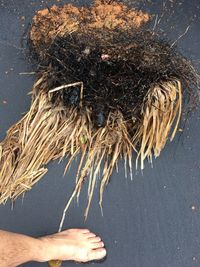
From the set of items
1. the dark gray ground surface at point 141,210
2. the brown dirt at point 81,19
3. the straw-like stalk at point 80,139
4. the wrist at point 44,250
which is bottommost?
the wrist at point 44,250

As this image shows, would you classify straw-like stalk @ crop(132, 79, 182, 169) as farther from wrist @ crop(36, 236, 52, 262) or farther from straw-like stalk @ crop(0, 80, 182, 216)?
wrist @ crop(36, 236, 52, 262)

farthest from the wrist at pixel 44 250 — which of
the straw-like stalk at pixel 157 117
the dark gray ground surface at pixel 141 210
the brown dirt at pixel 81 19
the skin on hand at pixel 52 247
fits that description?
the brown dirt at pixel 81 19

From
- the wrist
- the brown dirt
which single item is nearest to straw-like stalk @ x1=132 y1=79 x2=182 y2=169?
the brown dirt

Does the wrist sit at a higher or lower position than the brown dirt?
lower

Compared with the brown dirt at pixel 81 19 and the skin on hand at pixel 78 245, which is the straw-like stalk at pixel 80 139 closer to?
the skin on hand at pixel 78 245

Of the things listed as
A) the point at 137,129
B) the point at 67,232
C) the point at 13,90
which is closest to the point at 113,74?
the point at 137,129

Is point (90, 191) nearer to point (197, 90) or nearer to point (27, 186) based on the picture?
point (27, 186)
